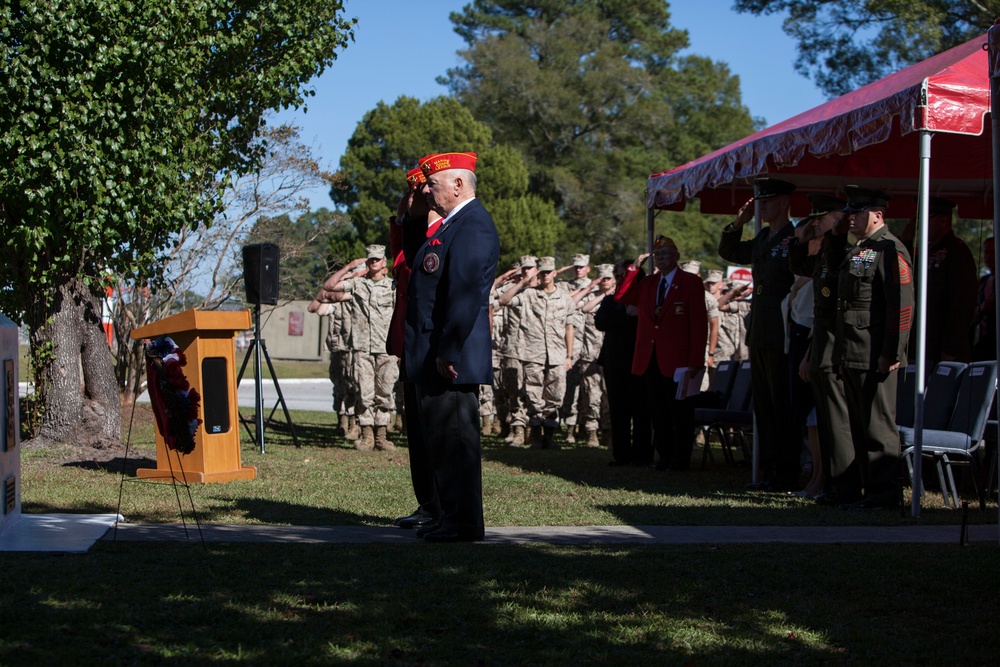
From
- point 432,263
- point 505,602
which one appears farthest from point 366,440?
point 505,602

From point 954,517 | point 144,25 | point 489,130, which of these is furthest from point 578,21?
point 954,517

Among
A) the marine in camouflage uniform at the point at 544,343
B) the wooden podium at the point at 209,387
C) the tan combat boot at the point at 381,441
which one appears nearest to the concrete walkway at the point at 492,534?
the wooden podium at the point at 209,387

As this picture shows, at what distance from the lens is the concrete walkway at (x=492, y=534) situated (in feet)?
22.2

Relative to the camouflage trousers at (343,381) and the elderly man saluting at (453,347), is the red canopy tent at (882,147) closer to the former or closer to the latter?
the elderly man saluting at (453,347)

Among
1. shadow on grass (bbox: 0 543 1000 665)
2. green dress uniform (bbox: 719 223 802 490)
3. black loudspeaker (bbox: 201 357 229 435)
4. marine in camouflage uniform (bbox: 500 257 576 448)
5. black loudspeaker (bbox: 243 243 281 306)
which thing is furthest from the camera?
marine in camouflage uniform (bbox: 500 257 576 448)

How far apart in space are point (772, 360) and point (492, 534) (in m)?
3.71

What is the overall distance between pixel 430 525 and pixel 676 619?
2572 mm

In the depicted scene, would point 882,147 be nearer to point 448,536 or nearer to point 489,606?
point 448,536

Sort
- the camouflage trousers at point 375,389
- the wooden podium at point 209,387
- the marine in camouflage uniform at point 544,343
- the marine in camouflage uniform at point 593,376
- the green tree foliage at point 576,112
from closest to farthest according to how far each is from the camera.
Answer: the wooden podium at point 209,387
the camouflage trousers at point 375,389
the marine in camouflage uniform at point 544,343
the marine in camouflage uniform at point 593,376
the green tree foliage at point 576,112

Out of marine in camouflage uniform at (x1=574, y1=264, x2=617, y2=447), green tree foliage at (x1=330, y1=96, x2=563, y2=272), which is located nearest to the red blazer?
marine in camouflage uniform at (x1=574, y1=264, x2=617, y2=447)

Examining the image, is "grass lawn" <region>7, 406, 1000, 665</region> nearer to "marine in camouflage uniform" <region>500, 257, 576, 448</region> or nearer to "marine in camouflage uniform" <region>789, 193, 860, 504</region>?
"marine in camouflage uniform" <region>789, 193, 860, 504</region>

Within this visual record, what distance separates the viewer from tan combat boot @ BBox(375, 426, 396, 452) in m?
14.3

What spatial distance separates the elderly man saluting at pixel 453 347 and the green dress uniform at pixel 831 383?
3.17 meters

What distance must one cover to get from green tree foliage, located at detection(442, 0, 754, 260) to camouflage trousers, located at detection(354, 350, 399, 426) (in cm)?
3488
